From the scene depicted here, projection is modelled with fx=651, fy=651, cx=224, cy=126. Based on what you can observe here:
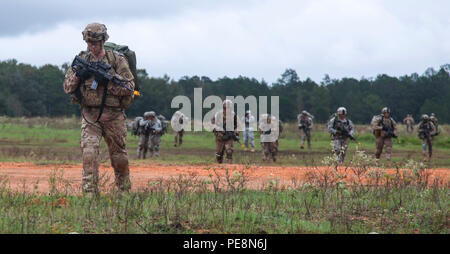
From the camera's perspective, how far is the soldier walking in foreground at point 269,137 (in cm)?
2202

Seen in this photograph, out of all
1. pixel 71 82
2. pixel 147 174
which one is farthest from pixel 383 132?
pixel 71 82

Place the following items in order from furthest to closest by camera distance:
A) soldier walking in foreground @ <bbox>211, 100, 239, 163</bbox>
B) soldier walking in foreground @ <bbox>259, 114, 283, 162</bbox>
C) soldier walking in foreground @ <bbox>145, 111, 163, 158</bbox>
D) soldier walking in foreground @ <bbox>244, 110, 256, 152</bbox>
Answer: soldier walking in foreground @ <bbox>244, 110, 256, 152</bbox>
soldier walking in foreground @ <bbox>145, 111, 163, 158</bbox>
soldier walking in foreground @ <bbox>259, 114, 283, 162</bbox>
soldier walking in foreground @ <bbox>211, 100, 239, 163</bbox>

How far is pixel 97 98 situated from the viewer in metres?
8.26

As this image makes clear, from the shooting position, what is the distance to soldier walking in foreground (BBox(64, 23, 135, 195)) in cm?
816

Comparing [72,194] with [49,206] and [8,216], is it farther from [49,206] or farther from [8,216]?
[8,216]

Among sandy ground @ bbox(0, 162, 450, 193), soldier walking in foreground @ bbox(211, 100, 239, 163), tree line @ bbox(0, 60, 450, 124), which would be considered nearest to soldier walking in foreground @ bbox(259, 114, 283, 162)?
soldier walking in foreground @ bbox(211, 100, 239, 163)

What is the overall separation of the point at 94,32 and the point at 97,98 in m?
0.83

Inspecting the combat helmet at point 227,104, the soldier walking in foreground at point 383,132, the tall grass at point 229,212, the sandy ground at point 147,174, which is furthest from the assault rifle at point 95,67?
the soldier walking in foreground at point 383,132

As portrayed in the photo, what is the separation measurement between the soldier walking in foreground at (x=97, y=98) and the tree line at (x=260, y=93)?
66143 mm

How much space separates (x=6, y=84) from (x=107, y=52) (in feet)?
267

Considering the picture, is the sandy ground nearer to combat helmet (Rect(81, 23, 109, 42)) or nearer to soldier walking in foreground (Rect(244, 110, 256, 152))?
combat helmet (Rect(81, 23, 109, 42))

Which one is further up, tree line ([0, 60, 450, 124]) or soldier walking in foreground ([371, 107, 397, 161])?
tree line ([0, 60, 450, 124])

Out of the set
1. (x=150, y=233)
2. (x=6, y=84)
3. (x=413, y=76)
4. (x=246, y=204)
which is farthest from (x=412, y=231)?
(x=413, y=76)

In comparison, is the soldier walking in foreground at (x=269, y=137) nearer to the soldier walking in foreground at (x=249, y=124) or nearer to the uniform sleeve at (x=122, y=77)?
the soldier walking in foreground at (x=249, y=124)
